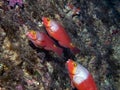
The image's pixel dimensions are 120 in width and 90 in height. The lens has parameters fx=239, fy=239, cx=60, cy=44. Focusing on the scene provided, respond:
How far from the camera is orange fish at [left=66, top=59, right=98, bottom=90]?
11.7ft

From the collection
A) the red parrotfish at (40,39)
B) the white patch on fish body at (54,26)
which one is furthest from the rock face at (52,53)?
the white patch on fish body at (54,26)

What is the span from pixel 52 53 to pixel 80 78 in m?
1.02

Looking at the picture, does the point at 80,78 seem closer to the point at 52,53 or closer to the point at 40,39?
the point at 40,39

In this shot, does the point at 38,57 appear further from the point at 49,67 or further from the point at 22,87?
the point at 22,87

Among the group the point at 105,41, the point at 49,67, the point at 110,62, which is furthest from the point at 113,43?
the point at 49,67

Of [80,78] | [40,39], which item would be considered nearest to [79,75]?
[80,78]

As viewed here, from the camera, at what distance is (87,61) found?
602 centimetres

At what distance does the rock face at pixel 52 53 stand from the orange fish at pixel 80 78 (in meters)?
0.52

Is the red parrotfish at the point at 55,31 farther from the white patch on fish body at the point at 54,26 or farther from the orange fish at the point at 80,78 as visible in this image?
the orange fish at the point at 80,78

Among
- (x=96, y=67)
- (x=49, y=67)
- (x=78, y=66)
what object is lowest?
(x=96, y=67)

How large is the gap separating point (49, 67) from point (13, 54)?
0.73 metres

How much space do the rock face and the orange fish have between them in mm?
522

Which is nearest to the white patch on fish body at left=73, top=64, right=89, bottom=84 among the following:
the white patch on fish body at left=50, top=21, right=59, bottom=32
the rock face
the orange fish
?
the orange fish

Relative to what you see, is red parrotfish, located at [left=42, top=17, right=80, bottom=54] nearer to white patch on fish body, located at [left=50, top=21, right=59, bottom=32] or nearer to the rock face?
white patch on fish body, located at [left=50, top=21, right=59, bottom=32]
